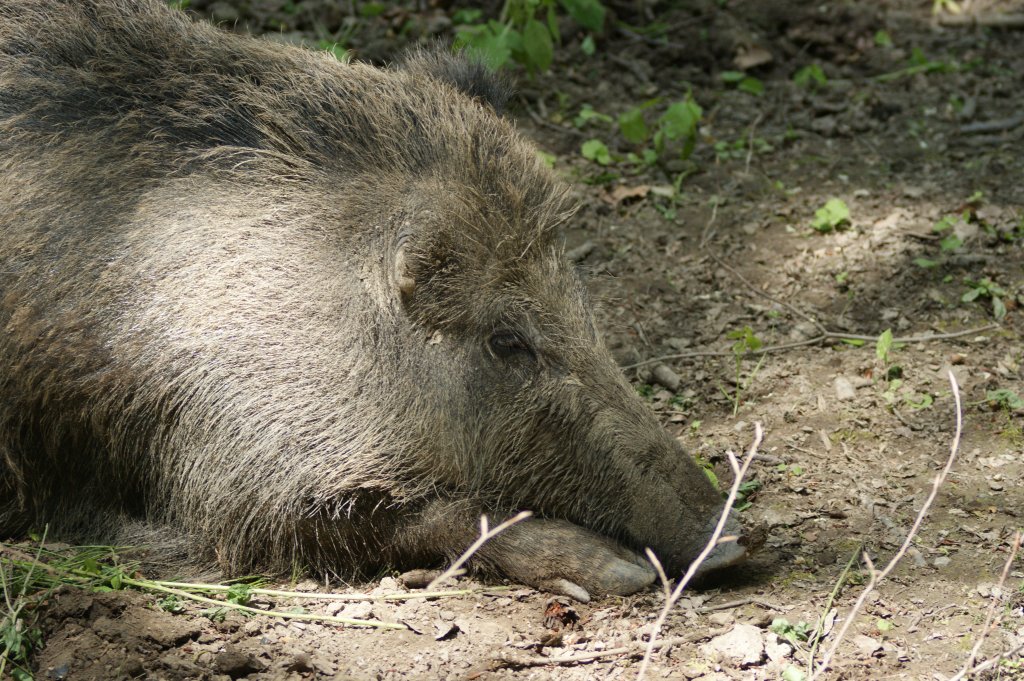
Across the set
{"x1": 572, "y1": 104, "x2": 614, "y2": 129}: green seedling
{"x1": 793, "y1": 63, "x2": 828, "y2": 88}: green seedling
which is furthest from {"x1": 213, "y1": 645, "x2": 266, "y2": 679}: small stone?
{"x1": 793, "y1": 63, "x2": 828, "y2": 88}: green seedling

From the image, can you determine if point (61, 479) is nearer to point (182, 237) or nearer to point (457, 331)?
point (182, 237)

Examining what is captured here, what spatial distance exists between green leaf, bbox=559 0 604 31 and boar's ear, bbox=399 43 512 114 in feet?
8.14

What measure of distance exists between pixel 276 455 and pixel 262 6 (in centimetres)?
456

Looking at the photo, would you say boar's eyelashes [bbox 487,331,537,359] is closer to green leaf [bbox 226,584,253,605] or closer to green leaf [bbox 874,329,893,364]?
green leaf [bbox 226,584,253,605]

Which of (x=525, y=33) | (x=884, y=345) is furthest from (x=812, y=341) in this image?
(x=525, y=33)

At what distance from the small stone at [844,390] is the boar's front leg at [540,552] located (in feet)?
4.47

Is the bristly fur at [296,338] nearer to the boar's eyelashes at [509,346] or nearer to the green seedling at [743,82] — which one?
the boar's eyelashes at [509,346]

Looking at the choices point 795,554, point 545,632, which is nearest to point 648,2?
point 795,554

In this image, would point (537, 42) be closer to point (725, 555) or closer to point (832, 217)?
point (832, 217)

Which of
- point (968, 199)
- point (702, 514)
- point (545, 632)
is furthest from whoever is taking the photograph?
point (968, 199)

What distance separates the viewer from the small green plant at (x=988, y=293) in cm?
507

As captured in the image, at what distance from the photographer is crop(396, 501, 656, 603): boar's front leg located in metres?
3.68

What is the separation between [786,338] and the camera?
511 cm

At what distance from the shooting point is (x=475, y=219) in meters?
3.87
